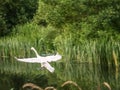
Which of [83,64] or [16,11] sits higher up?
[16,11]

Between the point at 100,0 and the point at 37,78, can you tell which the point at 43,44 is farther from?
the point at 37,78

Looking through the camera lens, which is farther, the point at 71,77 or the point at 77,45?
the point at 77,45

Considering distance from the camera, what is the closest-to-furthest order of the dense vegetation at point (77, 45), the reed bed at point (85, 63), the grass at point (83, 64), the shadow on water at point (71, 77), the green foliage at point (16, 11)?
the shadow on water at point (71, 77), the grass at point (83, 64), the reed bed at point (85, 63), the dense vegetation at point (77, 45), the green foliage at point (16, 11)

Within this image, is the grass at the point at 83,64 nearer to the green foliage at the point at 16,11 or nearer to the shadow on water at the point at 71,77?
the shadow on water at the point at 71,77

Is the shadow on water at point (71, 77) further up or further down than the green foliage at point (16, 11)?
further down

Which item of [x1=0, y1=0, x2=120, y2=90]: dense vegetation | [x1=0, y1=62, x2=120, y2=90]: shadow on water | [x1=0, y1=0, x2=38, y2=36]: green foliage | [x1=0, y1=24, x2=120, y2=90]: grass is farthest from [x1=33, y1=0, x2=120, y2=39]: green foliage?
[x1=0, y1=0, x2=38, y2=36]: green foliage

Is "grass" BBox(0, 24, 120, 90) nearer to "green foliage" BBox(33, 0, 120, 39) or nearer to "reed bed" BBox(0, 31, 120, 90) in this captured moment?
"reed bed" BBox(0, 31, 120, 90)

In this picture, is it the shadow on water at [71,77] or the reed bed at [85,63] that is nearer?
the shadow on water at [71,77]

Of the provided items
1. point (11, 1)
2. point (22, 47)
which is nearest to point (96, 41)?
point (22, 47)

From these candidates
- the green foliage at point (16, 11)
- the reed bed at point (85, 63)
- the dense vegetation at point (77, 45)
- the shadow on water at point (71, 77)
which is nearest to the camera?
the shadow on water at point (71, 77)

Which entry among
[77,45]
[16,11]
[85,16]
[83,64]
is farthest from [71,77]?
[16,11]

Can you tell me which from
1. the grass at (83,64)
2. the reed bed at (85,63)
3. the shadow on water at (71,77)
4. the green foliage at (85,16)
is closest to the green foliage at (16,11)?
the grass at (83,64)

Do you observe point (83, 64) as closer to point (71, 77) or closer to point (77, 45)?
point (77, 45)

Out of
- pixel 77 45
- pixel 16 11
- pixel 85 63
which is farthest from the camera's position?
pixel 16 11
